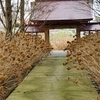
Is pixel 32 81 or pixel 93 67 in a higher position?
pixel 93 67

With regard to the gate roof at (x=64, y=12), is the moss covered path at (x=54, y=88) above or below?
below

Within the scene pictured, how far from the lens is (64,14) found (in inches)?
389

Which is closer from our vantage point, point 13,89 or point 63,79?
point 13,89

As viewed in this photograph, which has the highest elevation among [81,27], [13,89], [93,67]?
[81,27]

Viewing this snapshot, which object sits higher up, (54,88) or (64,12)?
(64,12)

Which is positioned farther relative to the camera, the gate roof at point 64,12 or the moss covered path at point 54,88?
the gate roof at point 64,12

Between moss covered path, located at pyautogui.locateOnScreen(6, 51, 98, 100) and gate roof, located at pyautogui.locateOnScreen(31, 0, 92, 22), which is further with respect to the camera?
gate roof, located at pyautogui.locateOnScreen(31, 0, 92, 22)

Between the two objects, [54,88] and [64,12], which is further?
[64,12]

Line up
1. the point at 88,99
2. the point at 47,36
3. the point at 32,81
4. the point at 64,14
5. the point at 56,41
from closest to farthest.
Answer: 1. the point at 88,99
2. the point at 32,81
3. the point at 64,14
4. the point at 47,36
5. the point at 56,41

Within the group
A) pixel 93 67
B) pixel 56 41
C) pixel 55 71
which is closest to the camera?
pixel 93 67

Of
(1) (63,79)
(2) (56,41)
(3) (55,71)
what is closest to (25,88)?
(1) (63,79)

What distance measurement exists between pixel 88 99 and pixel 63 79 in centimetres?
131

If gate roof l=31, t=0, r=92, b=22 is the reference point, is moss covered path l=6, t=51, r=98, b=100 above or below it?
below

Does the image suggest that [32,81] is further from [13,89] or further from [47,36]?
[47,36]
